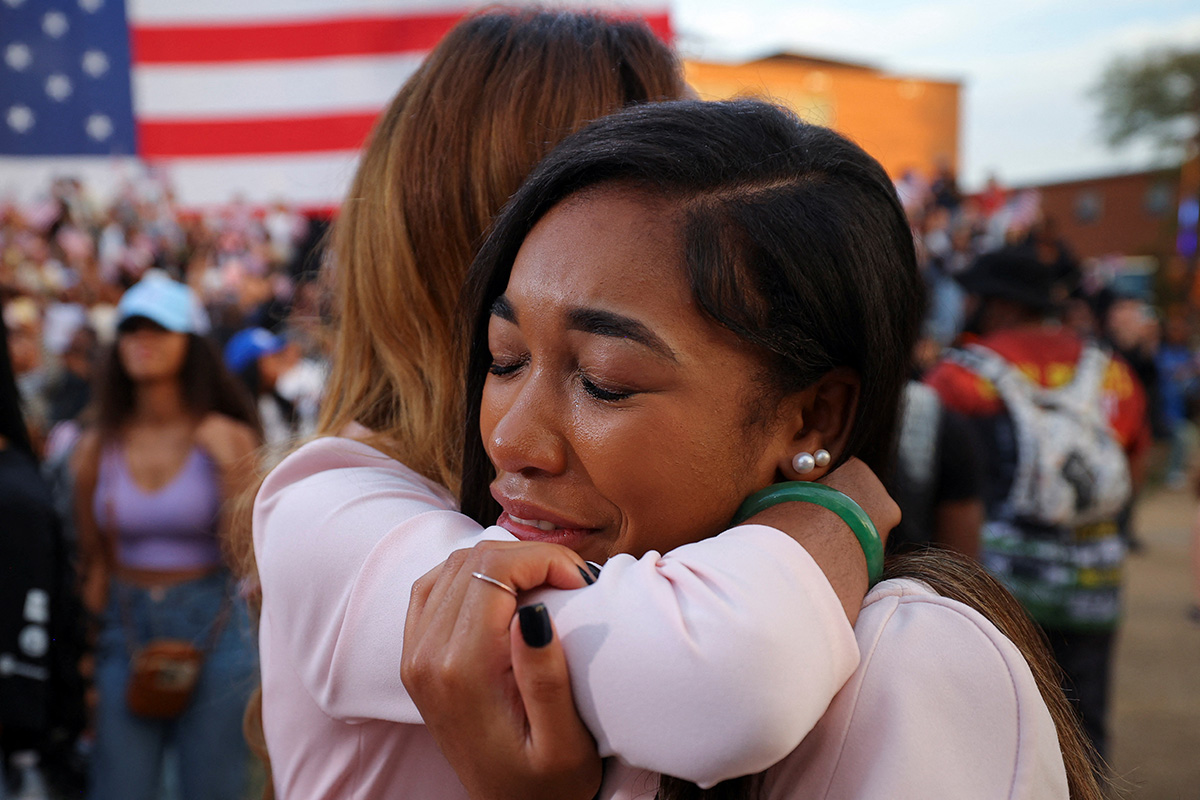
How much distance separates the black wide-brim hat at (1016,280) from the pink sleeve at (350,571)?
11.9ft

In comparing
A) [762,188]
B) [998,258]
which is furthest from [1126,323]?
[762,188]

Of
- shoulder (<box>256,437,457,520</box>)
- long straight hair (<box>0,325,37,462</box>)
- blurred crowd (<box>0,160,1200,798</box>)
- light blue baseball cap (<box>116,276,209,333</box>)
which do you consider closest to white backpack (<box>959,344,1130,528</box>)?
blurred crowd (<box>0,160,1200,798</box>)

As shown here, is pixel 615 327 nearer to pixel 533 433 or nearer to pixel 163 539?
pixel 533 433

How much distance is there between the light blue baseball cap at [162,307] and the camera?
175 inches

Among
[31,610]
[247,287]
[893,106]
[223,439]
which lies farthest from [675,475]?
[893,106]

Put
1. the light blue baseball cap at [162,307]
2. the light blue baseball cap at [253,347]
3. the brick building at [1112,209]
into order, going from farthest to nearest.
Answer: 1. the brick building at [1112,209]
2. the light blue baseball cap at [253,347]
3. the light blue baseball cap at [162,307]

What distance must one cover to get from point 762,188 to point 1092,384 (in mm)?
3342

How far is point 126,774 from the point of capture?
3715mm

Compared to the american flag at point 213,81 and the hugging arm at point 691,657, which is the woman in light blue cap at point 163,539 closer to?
the american flag at point 213,81

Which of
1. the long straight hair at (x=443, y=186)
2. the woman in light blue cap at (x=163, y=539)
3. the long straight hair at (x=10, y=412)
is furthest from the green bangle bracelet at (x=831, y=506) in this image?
the woman in light blue cap at (x=163, y=539)

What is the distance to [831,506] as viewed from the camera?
1054mm

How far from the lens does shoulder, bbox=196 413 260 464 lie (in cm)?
428

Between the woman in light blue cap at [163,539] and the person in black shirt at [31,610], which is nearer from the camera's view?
the person in black shirt at [31,610]

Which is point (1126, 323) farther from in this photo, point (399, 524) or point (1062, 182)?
point (1062, 182)
